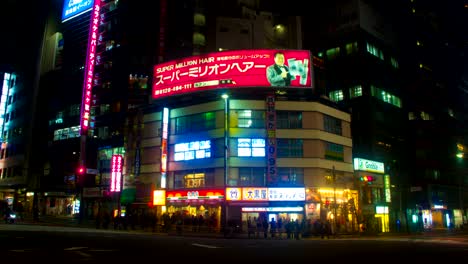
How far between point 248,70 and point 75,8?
45037 mm

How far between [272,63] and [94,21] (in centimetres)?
2831

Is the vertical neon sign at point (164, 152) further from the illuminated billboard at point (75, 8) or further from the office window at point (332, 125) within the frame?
the illuminated billboard at point (75, 8)

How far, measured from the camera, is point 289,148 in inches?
1580

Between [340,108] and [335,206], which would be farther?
[340,108]

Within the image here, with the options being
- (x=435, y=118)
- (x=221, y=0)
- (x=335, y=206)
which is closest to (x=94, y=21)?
(x=221, y=0)

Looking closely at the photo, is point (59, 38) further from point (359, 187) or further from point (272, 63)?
point (359, 187)

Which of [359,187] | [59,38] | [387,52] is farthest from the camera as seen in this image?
[59,38]

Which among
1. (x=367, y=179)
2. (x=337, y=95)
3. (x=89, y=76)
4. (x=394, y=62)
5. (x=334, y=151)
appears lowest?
(x=367, y=179)

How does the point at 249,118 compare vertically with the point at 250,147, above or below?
above

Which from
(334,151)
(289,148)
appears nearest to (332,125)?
(334,151)

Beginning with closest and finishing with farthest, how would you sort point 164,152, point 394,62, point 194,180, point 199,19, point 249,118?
point 249,118 → point 194,180 → point 164,152 → point 394,62 → point 199,19

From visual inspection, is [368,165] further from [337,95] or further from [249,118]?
[337,95]

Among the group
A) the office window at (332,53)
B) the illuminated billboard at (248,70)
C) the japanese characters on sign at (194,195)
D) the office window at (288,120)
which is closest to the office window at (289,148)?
the office window at (288,120)

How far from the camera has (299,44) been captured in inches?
2726
